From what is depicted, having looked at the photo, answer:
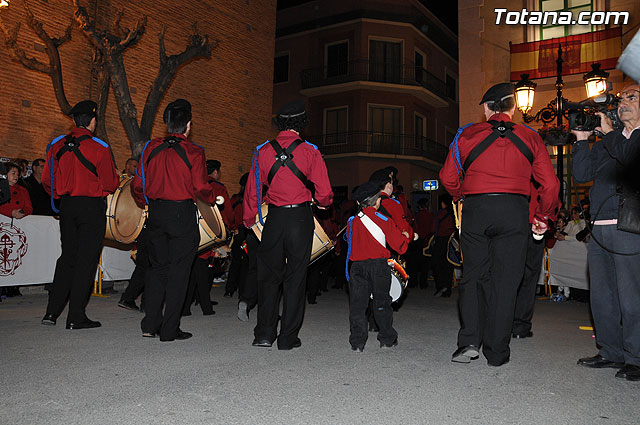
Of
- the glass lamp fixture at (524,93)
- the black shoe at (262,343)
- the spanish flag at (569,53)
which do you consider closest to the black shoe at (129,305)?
the black shoe at (262,343)

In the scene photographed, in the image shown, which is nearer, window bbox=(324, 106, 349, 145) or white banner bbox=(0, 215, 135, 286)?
white banner bbox=(0, 215, 135, 286)

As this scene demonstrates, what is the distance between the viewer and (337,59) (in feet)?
105

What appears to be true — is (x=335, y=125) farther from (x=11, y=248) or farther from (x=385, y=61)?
(x=11, y=248)

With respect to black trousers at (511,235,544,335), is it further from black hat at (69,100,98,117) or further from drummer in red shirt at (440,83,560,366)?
black hat at (69,100,98,117)

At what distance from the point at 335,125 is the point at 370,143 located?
2.42m

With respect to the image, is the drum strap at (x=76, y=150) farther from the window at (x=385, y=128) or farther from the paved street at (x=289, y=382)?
the window at (x=385, y=128)

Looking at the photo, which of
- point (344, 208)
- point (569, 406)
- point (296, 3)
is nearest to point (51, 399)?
point (569, 406)

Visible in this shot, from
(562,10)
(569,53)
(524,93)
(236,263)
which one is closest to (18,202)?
(236,263)

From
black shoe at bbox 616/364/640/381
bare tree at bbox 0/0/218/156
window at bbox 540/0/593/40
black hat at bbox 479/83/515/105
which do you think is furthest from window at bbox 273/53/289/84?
black shoe at bbox 616/364/640/381

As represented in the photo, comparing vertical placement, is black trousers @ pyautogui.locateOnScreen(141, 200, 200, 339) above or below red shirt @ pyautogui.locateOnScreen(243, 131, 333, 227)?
below

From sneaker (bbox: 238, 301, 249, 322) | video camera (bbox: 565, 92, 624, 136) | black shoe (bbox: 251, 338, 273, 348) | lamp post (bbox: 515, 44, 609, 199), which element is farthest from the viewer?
A: lamp post (bbox: 515, 44, 609, 199)

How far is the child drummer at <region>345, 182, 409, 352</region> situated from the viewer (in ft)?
17.9

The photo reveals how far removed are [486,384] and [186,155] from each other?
3.55 metres

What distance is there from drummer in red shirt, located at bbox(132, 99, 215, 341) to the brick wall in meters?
9.19
